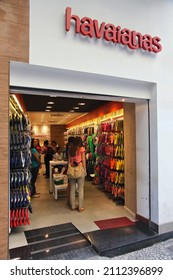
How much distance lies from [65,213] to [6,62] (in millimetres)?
3266

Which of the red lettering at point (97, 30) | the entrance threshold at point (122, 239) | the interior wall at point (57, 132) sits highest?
the red lettering at point (97, 30)

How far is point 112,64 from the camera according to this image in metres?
3.17

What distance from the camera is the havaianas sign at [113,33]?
2.86 metres

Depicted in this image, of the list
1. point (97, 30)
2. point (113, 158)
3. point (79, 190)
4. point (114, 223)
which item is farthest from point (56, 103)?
point (114, 223)

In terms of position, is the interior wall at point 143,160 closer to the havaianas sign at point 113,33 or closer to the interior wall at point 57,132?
the havaianas sign at point 113,33

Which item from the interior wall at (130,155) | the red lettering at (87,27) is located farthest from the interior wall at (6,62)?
the interior wall at (130,155)

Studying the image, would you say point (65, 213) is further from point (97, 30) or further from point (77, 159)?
point (97, 30)

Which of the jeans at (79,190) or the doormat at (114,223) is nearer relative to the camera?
the doormat at (114,223)

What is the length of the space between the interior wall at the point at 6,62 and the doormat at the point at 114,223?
1786 millimetres

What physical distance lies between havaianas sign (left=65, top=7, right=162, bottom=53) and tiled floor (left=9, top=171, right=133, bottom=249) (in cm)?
330
